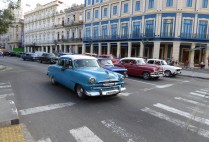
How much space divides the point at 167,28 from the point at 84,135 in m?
28.8

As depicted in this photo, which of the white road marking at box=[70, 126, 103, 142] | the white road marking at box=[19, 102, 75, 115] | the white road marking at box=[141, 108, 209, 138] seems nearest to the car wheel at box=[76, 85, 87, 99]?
the white road marking at box=[19, 102, 75, 115]

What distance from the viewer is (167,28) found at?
2923 centimetres

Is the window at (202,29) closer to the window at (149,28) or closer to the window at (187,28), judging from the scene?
the window at (187,28)

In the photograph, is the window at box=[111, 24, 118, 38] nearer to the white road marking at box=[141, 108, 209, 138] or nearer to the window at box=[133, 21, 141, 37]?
the window at box=[133, 21, 141, 37]

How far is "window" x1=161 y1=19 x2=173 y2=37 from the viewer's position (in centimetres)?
2891

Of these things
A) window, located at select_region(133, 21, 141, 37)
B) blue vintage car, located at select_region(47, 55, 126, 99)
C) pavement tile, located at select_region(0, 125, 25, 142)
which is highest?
window, located at select_region(133, 21, 141, 37)

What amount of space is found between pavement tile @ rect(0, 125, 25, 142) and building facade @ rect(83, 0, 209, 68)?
2624 cm

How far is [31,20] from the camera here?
64812 mm

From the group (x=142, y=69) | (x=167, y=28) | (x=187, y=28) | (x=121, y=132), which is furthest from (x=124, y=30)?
(x=121, y=132)

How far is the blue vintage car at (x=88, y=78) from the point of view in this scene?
22.3 feet

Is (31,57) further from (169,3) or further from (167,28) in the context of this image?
(169,3)

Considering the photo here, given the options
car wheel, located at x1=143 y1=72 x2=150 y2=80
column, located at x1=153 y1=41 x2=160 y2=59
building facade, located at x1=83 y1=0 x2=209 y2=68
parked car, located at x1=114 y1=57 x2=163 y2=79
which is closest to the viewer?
parked car, located at x1=114 y1=57 x2=163 y2=79

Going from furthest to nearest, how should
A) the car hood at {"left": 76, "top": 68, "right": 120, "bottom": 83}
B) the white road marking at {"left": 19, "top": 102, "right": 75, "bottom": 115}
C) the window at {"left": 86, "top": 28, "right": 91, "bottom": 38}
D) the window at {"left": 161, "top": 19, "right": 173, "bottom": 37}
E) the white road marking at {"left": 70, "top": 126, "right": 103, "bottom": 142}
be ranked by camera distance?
1. the window at {"left": 86, "top": 28, "right": 91, "bottom": 38}
2. the window at {"left": 161, "top": 19, "right": 173, "bottom": 37}
3. the car hood at {"left": 76, "top": 68, "right": 120, "bottom": 83}
4. the white road marking at {"left": 19, "top": 102, "right": 75, "bottom": 115}
5. the white road marking at {"left": 70, "top": 126, "right": 103, "bottom": 142}

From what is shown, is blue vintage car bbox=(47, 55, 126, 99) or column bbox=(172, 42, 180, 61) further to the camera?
column bbox=(172, 42, 180, 61)
